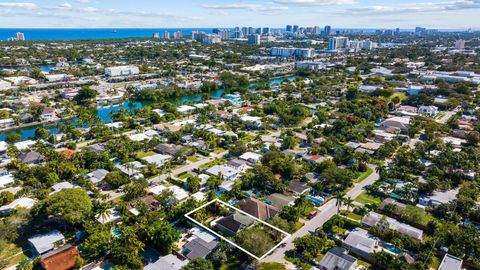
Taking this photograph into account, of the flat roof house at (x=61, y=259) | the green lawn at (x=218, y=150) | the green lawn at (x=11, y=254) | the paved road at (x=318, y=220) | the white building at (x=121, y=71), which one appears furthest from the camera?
the white building at (x=121, y=71)

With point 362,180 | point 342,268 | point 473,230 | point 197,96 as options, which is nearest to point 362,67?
point 197,96

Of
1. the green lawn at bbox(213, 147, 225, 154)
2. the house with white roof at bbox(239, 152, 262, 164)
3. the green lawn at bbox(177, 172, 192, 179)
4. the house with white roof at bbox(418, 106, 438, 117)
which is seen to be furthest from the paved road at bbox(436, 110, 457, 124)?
the green lawn at bbox(177, 172, 192, 179)

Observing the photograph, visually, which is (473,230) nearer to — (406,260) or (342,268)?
(406,260)

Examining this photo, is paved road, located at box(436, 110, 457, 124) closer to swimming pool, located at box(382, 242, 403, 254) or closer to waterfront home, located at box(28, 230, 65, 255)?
swimming pool, located at box(382, 242, 403, 254)

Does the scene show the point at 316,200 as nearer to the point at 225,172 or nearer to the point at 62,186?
the point at 225,172

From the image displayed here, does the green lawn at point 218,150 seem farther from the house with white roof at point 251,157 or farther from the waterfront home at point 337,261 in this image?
the waterfront home at point 337,261

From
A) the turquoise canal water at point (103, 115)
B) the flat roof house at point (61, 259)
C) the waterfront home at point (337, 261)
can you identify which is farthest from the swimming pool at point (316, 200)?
the turquoise canal water at point (103, 115)
